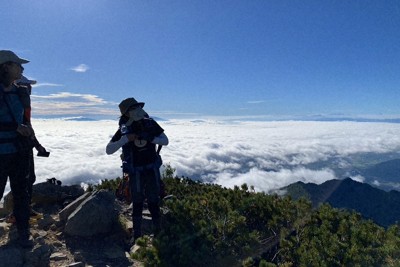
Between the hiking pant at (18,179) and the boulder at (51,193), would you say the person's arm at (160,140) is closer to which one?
the hiking pant at (18,179)

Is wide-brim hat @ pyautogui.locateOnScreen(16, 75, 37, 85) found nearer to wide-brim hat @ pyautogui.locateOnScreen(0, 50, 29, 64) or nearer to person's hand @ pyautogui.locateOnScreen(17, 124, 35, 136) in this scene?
wide-brim hat @ pyautogui.locateOnScreen(0, 50, 29, 64)

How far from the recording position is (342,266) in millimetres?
5078

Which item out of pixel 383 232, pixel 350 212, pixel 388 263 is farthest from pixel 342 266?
pixel 350 212

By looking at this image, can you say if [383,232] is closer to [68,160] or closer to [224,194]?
[224,194]

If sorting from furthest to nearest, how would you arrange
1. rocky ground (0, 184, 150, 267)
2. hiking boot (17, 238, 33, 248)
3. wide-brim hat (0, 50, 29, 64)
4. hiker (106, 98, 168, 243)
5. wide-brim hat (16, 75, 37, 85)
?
hiker (106, 98, 168, 243)
wide-brim hat (16, 75, 37, 85)
hiking boot (17, 238, 33, 248)
rocky ground (0, 184, 150, 267)
wide-brim hat (0, 50, 29, 64)

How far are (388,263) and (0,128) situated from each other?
6.60 meters

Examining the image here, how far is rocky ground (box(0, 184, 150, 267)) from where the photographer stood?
5.10 meters

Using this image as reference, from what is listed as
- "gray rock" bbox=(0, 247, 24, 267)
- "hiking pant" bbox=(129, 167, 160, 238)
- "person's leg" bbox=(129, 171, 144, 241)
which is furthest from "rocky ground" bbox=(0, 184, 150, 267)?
"hiking pant" bbox=(129, 167, 160, 238)

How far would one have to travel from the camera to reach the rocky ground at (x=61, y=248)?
5102mm

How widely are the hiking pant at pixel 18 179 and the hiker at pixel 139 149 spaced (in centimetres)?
140

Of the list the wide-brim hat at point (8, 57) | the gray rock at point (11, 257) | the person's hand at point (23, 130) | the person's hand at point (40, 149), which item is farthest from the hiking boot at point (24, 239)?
the wide-brim hat at point (8, 57)

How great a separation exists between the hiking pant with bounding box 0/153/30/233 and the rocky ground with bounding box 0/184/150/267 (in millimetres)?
509

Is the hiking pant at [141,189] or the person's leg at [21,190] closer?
the person's leg at [21,190]

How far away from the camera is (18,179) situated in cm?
521
